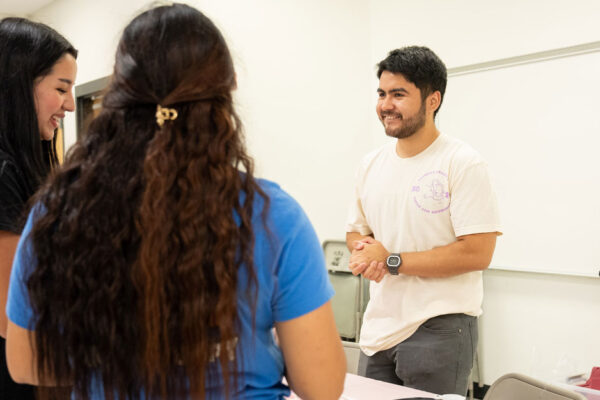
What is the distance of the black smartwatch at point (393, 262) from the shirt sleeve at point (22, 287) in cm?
134

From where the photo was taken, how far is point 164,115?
2.64ft

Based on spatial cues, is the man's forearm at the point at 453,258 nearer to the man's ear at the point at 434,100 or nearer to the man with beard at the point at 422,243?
the man with beard at the point at 422,243

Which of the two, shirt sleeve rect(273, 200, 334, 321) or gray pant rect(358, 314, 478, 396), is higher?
shirt sleeve rect(273, 200, 334, 321)

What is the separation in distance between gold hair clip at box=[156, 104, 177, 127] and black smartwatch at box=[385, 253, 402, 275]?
4.28ft

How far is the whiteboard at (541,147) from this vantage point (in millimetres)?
3133

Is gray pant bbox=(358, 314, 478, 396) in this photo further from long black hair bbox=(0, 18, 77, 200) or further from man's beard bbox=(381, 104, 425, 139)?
long black hair bbox=(0, 18, 77, 200)

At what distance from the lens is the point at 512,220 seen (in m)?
3.44

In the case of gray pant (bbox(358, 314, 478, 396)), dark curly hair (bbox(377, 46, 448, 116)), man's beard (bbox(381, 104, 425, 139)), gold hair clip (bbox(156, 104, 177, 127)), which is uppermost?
dark curly hair (bbox(377, 46, 448, 116))

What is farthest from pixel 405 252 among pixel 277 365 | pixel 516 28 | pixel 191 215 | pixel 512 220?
pixel 516 28

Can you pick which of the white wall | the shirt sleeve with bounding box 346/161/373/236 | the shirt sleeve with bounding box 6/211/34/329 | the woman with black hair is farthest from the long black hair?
the white wall

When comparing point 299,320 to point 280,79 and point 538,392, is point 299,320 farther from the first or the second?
point 280,79

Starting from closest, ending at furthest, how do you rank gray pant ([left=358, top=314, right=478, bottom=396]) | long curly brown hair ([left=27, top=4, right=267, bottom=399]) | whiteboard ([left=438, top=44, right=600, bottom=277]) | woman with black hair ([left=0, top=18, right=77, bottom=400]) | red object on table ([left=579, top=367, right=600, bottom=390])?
long curly brown hair ([left=27, top=4, right=267, bottom=399]), woman with black hair ([left=0, top=18, right=77, bottom=400]), gray pant ([left=358, top=314, right=478, bottom=396]), red object on table ([left=579, top=367, right=600, bottom=390]), whiteboard ([left=438, top=44, right=600, bottom=277])

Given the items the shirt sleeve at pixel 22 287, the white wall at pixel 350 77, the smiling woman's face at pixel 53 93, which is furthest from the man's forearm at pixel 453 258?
the white wall at pixel 350 77

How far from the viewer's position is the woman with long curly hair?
2.60 feet
